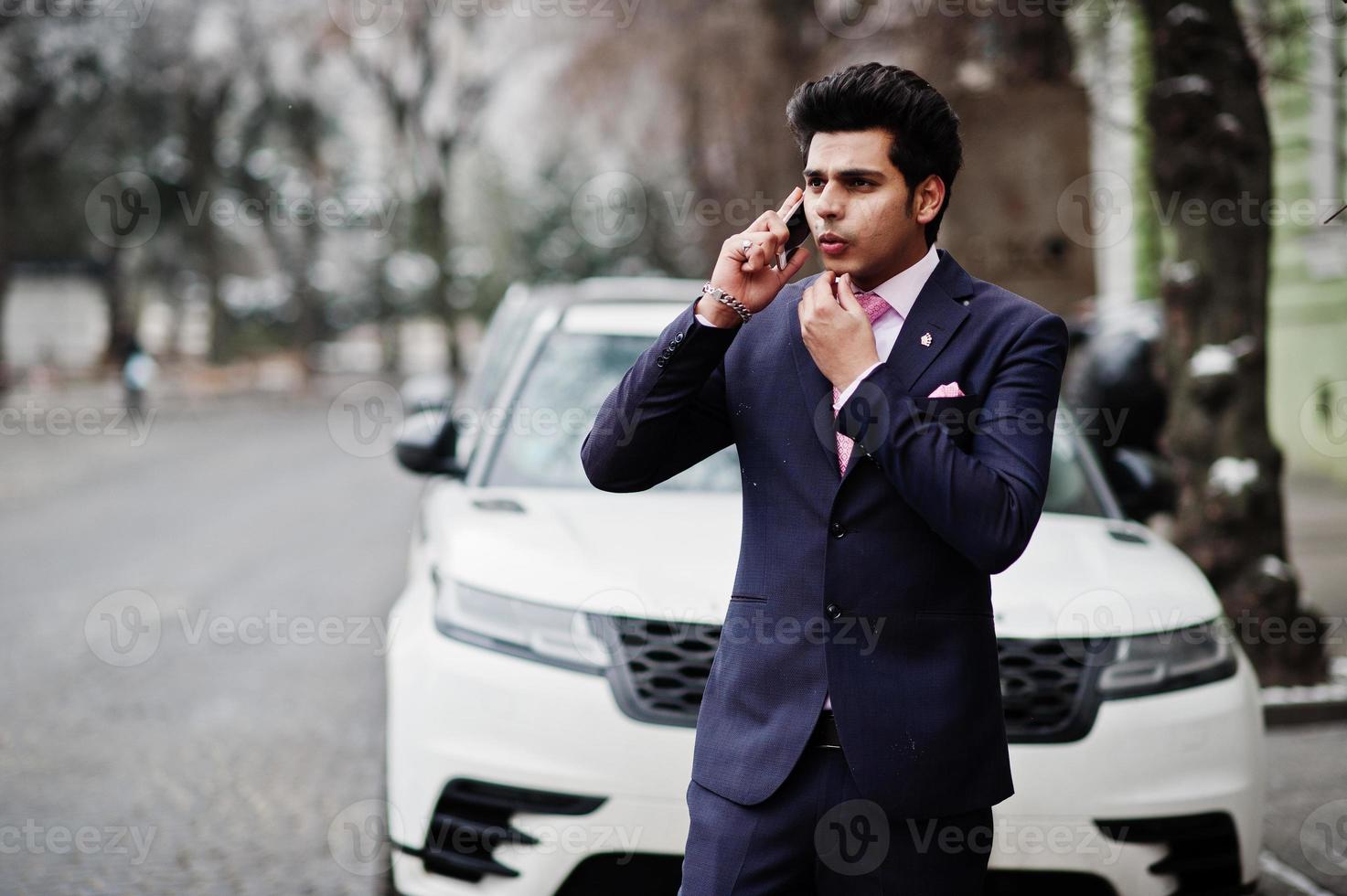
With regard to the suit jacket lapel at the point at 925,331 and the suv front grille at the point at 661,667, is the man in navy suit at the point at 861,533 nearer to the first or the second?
the suit jacket lapel at the point at 925,331

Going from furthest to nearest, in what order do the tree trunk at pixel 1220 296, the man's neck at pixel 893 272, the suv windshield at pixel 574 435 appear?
1. the tree trunk at pixel 1220 296
2. the suv windshield at pixel 574 435
3. the man's neck at pixel 893 272

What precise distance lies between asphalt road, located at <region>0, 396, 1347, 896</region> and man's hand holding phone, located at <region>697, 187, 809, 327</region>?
2.93m

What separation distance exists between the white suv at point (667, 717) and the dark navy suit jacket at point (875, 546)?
117 cm

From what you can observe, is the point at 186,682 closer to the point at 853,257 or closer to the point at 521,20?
the point at 853,257

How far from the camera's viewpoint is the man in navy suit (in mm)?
2166

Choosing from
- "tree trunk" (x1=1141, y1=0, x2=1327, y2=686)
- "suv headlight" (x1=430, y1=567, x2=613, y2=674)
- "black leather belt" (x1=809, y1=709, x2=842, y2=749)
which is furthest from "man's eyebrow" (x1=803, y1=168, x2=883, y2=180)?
"tree trunk" (x1=1141, y1=0, x2=1327, y2=686)

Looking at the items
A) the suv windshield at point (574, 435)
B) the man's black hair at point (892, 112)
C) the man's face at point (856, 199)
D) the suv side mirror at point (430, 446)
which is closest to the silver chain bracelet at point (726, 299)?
the man's face at point (856, 199)

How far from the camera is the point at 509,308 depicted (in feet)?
22.9

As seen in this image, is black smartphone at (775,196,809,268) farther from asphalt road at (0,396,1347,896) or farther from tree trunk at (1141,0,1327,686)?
tree trunk at (1141,0,1327,686)

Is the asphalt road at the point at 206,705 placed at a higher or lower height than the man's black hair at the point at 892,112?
lower

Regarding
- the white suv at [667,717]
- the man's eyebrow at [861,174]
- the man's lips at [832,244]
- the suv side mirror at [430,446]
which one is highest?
the man's eyebrow at [861,174]

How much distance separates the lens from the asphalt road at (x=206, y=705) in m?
4.83

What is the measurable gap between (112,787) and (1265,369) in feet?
17.8

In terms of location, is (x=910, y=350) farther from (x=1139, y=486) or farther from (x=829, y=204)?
(x=1139, y=486)
